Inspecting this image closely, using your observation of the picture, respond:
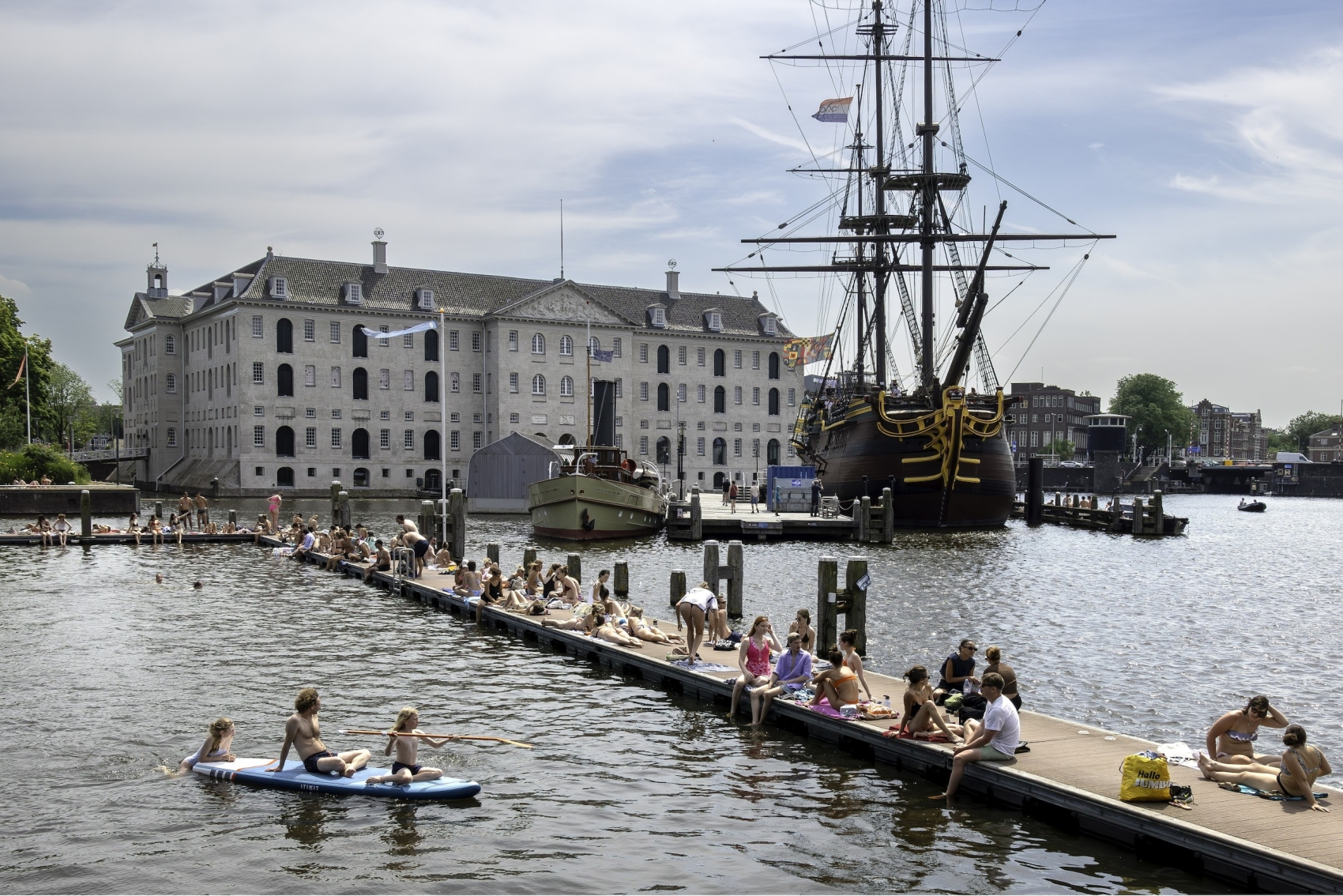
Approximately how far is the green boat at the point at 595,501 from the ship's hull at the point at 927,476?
11.5m

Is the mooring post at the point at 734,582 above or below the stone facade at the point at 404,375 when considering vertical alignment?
below

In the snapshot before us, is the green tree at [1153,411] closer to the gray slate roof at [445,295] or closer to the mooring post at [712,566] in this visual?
the gray slate roof at [445,295]

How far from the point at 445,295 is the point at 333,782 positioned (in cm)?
8654

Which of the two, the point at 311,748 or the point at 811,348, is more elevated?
the point at 811,348

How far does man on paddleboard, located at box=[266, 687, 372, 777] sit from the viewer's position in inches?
549

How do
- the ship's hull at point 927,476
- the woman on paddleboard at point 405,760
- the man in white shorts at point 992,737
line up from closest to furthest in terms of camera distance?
the man in white shorts at point 992,737
the woman on paddleboard at point 405,760
the ship's hull at point 927,476

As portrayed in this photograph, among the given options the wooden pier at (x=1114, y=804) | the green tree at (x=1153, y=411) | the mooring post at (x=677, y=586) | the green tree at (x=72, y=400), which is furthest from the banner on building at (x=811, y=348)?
the green tree at (x=1153, y=411)

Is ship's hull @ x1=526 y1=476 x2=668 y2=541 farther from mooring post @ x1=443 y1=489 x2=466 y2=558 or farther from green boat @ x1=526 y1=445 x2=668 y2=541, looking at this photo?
mooring post @ x1=443 y1=489 x2=466 y2=558

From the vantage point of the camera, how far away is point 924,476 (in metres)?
58.4

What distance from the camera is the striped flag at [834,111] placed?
6650 centimetres

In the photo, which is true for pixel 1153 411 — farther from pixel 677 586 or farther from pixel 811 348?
pixel 677 586

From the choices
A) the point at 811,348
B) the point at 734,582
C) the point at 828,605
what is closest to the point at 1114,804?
the point at 828,605

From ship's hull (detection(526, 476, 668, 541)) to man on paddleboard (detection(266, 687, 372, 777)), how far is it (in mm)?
36367

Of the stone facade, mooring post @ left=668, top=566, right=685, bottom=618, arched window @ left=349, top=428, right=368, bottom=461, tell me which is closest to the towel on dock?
mooring post @ left=668, top=566, right=685, bottom=618
